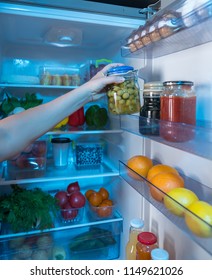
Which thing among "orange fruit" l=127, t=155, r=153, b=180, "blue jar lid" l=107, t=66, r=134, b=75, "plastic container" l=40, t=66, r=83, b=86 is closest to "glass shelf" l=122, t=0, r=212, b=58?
"blue jar lid" l=107, t=66, r=134, b=75

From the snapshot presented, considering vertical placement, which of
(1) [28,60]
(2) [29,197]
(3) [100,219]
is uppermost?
(1) [28,60]

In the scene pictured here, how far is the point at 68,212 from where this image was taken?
1.38 metres

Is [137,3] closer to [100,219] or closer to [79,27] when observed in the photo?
[79,27]

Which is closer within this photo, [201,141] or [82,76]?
[201,141]

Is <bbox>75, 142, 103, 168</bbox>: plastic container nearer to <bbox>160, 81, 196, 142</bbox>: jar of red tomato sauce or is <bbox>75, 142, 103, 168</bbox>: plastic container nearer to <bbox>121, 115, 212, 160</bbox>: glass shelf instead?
<bbox>121, 115, 212, 160</bbox>: glass shelf

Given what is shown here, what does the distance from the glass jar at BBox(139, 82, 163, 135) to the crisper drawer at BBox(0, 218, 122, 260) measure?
808 mm

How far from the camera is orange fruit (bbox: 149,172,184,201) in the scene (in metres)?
0.73

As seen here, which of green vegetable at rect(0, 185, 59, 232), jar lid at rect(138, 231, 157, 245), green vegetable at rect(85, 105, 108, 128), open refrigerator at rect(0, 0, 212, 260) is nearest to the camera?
open refrigerator at rect(0, 0, 212, 260)

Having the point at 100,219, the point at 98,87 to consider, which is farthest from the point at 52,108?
the point at 100,219

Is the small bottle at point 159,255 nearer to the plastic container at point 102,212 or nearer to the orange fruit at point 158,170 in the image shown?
the orange fruit at point 158,170

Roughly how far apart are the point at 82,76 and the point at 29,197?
81cm

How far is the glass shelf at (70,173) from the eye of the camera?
48.9 inches

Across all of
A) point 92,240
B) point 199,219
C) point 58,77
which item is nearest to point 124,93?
point 199,219

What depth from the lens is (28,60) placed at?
1.54 m
